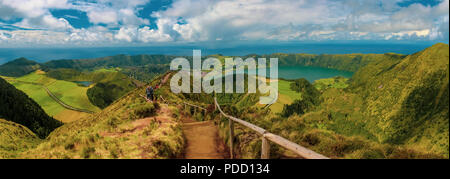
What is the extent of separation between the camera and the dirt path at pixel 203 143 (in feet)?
23.3

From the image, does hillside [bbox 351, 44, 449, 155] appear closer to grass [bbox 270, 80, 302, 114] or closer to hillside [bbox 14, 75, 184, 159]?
grass [bbox 270, 80, 302, 114]

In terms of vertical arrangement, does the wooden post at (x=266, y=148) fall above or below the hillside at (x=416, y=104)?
above

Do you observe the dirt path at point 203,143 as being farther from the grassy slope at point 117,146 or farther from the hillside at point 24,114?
the hillside at point 24,114

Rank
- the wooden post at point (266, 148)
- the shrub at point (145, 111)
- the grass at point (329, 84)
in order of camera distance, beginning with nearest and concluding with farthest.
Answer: the wooden post at point (266, 148), the shrub at point (145, 111), the grass at point (329, 84)

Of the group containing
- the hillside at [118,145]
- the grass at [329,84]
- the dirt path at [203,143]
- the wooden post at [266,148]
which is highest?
the wooden post at [266,148]

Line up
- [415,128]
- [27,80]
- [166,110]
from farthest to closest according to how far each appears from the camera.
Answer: [27,80], [415,128], [166,110]

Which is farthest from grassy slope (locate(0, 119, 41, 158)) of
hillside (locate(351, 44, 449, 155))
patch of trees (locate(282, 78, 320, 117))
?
hillside (locate(351, 44, 449, 155))

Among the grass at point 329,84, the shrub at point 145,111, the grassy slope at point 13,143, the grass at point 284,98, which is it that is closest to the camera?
the grassy slope at point 13,143

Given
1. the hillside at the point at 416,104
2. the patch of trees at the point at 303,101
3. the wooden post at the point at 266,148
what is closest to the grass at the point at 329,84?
the patch of trees at the point at 303,101

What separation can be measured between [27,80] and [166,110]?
233974 mm

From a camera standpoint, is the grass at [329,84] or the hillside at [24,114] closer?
the hillside at [24,114]
